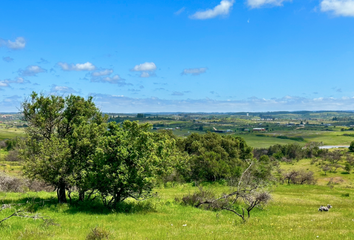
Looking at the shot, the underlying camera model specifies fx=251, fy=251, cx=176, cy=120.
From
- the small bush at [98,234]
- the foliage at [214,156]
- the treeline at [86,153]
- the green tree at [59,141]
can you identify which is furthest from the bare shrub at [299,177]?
the small bush at [98,234]

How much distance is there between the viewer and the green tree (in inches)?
790

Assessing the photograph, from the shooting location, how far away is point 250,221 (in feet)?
57.0

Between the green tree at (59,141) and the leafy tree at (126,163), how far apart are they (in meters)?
1.32

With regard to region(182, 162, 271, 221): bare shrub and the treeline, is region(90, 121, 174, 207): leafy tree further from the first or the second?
region(182, 162, 271, 221): bare shrub

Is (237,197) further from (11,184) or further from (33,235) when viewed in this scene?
(11,184)

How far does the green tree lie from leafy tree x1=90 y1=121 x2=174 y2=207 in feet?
4.33

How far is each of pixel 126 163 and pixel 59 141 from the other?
21.1ft

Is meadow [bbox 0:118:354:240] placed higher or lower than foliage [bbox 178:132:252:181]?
higher

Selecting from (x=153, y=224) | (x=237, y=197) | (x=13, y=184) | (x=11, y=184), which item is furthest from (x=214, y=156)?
(x=153, y=224)

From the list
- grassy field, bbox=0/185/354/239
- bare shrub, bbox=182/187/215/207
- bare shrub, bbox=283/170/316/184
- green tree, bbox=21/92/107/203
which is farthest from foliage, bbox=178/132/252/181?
green tree, bbox=21/92/107/203

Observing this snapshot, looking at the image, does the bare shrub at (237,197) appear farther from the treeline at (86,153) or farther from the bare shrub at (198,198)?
the treeline at (86,153)

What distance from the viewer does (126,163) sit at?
68.9ft

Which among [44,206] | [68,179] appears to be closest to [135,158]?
[68,179]

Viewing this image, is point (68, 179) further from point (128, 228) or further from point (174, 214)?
point (174, 214)
